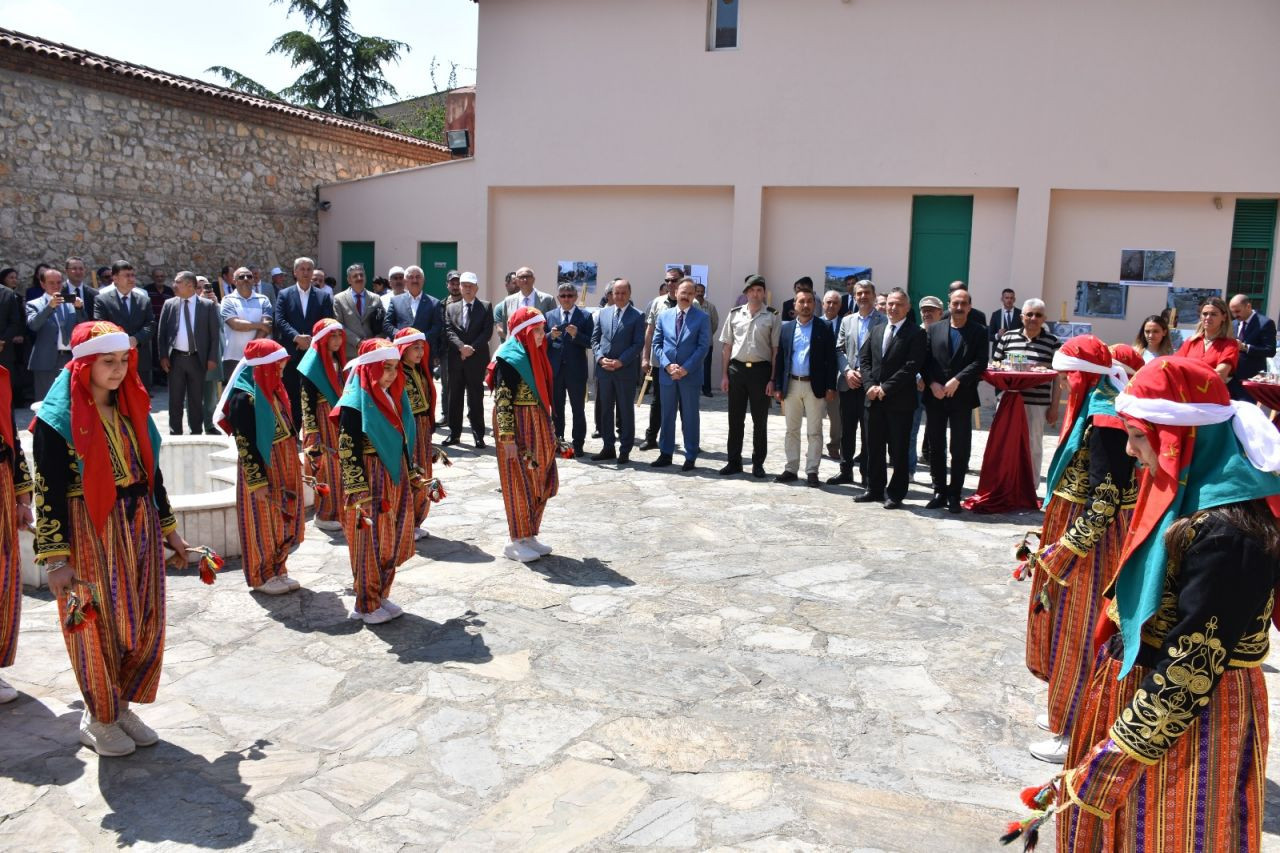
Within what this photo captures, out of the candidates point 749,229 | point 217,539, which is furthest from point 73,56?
point 217,539

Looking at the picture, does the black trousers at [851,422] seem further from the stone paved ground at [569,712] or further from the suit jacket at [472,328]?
the suit jacket at [472,328]

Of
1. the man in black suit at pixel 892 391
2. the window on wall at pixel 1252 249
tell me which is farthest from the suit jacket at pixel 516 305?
the window on wall at pixel 1252 249

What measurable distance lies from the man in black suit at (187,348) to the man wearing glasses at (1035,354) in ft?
26.8

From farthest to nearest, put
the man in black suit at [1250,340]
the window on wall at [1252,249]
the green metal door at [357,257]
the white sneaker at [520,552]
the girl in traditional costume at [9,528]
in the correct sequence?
1. the green metal door at [357,257]
2. the window on wall at [1252,249]
3. the man in black suit at [1250,340]
4. the white sneaker at [520,552]
5. the girl in traditional costume at [9,528]

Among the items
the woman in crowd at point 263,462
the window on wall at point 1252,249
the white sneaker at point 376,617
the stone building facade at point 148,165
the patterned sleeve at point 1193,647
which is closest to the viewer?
the patterned sleeve at point 1193,647

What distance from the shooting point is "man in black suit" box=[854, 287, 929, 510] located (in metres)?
8.42

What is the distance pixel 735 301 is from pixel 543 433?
9201 mm

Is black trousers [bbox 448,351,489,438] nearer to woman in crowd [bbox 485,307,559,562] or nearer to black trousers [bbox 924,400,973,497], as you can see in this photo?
woman in crowd [bbox 485,307,559,562]

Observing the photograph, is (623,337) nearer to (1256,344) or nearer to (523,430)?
(523,430)

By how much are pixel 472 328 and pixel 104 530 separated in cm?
741

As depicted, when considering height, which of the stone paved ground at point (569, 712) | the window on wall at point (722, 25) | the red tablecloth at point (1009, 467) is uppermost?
the window on wall at point (722, 25)

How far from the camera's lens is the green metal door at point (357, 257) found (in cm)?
1845

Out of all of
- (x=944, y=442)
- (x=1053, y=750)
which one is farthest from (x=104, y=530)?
(x=944, y=442)

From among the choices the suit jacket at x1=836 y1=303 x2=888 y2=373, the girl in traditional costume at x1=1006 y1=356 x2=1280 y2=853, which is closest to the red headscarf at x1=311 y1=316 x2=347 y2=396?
the suit jacket at x1=836 y1=303 x2=888 y2=373
